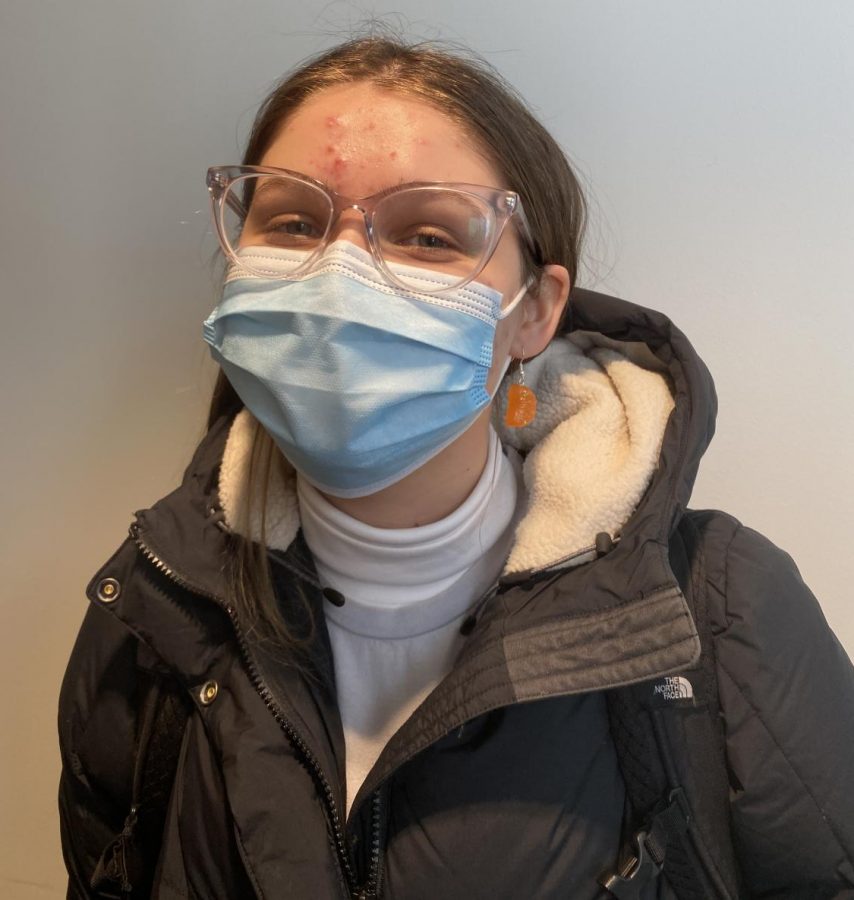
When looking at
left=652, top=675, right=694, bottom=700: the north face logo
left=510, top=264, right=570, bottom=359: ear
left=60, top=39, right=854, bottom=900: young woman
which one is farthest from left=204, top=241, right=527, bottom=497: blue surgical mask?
left=652, top=675, right=694, bottom=700: the north face logo

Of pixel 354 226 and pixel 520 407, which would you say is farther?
pixel 520 407

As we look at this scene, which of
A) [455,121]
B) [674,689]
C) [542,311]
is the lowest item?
[674,689]

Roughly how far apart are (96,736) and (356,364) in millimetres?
686

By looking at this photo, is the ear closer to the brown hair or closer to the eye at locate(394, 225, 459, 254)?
the brown hair

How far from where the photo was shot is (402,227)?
0.80 m

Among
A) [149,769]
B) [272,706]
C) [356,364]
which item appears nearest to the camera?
[356,364]

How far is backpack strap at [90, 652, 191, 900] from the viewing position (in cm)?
96

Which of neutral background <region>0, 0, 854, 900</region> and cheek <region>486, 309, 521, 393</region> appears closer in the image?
cheek <region>486, 309, 521, 393</region>

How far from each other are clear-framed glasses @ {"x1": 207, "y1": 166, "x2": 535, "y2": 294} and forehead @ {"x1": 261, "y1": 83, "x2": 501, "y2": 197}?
0.02m

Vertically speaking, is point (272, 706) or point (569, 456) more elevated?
point (569, 456)

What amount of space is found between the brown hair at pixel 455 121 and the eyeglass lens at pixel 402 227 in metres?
0.10

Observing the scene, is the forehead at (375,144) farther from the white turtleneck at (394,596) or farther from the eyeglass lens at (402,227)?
the white turtleneck at (394,596)

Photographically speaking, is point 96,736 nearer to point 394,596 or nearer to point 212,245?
point 394,596

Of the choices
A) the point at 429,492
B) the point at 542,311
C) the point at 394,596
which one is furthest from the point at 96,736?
the point at 542,311
